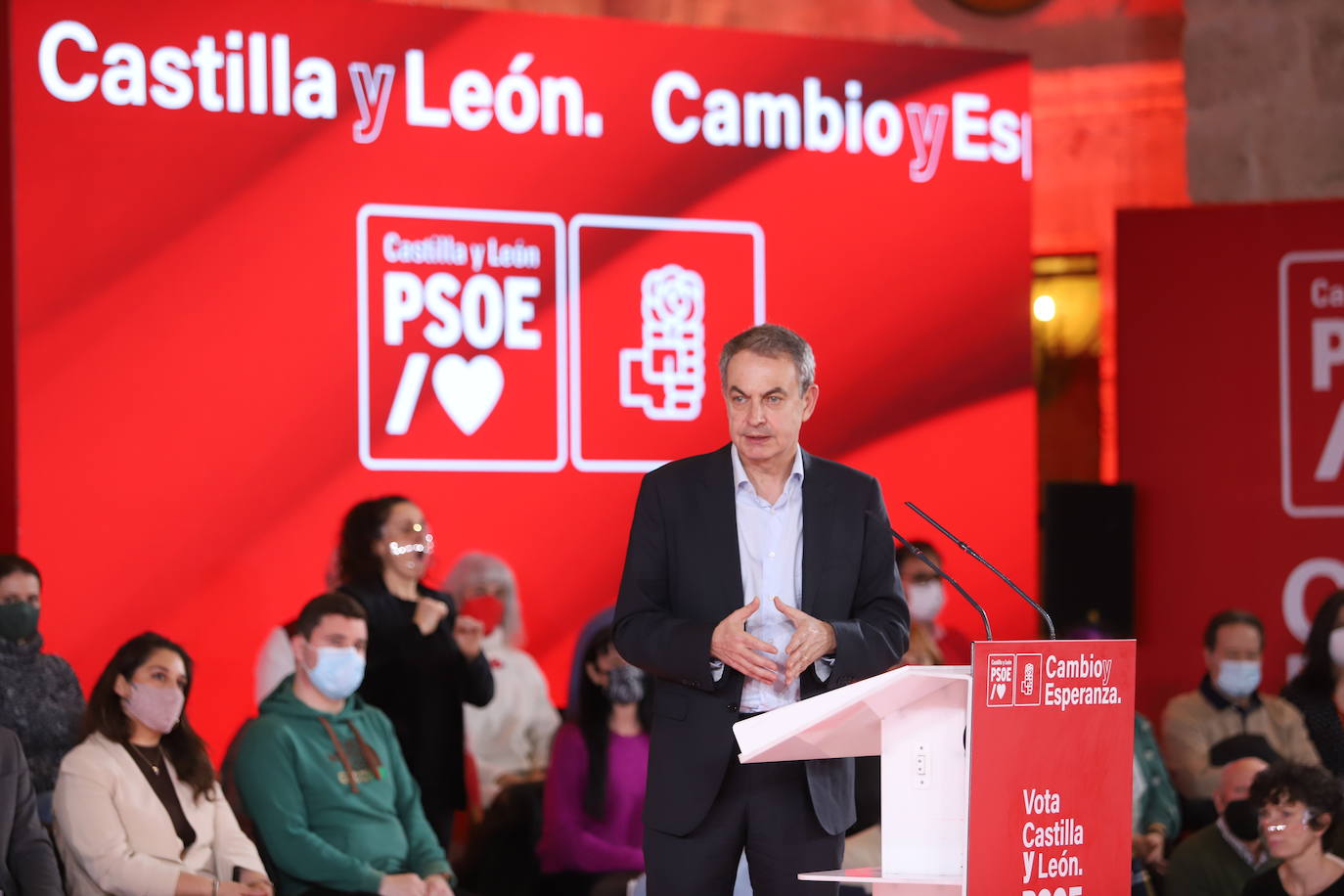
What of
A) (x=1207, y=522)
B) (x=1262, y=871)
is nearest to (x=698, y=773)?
(x=1262, y=871)

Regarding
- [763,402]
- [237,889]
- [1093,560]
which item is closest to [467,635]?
[237,889]

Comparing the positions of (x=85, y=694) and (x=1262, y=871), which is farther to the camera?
(x=85, y=694)

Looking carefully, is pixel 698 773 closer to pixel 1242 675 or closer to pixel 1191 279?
pixel 1242 675

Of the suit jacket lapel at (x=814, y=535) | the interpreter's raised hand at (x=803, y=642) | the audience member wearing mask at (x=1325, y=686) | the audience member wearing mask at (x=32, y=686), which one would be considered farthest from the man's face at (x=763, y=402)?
the audience member wearing mask at (x=1325, y=686)

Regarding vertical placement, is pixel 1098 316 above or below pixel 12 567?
above

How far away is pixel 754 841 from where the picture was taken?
109 inches

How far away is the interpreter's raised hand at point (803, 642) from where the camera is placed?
8.62ft

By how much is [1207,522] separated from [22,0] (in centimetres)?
467

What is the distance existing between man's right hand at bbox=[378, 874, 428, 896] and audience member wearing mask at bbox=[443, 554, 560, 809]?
1050mm

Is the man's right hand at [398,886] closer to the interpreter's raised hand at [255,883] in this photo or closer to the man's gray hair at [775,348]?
the interpreter's raised hand at [255,883]

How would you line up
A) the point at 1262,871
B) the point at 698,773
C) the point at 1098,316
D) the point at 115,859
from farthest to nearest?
the point at 1098,316 → the point at 1262,871 → the point at 115,859 → the point at 698,773

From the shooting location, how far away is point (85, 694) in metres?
5.31

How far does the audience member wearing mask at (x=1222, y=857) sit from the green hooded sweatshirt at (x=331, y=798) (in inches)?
86.2

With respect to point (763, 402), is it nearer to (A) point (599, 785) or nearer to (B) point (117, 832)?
(B) point (117, 832)
